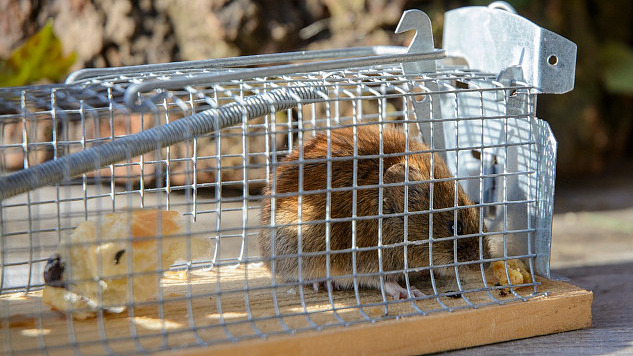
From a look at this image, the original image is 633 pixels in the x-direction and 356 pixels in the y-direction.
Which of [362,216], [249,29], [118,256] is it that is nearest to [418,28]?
[362,216]

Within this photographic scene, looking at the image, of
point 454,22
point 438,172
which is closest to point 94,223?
point 438,172

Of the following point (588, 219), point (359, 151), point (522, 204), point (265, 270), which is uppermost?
point (359, 151)

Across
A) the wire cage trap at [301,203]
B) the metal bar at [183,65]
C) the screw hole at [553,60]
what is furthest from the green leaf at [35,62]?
the screw hole at [553,60]

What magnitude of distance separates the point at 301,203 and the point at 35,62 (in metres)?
2.53

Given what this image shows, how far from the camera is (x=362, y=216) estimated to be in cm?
253

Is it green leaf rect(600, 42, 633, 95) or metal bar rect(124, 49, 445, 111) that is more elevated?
metal bar rect(124, 49, 445, 111)

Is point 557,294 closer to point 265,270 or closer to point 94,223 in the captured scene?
point 265,270

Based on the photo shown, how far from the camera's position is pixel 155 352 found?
6.22 ft

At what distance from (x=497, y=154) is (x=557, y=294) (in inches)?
24.0

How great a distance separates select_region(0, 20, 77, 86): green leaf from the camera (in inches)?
163

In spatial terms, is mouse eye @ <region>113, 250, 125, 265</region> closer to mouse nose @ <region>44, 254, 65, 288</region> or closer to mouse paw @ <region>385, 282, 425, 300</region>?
mouse nose @ <region>44, 254, 65, 288</region>

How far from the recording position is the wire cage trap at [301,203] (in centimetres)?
201

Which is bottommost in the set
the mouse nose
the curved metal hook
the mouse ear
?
the mouse nose

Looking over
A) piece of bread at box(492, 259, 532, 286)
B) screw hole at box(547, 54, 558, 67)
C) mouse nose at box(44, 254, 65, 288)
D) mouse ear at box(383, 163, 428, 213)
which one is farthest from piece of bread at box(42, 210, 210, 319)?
screw hole at box(547, 54, 558, 67)
